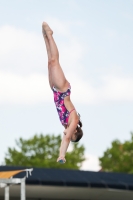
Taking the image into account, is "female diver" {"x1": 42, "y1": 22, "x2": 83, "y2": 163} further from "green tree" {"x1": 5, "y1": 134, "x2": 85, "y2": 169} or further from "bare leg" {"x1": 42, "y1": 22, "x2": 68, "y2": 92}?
"green tree" {"x1": 5, "y1": 134, "x2": 85, "y2": 169}

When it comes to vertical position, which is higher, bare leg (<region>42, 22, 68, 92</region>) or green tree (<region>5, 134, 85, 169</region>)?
green tree (<region>5, 134, 85, 169</region>)

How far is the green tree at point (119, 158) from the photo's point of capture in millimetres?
68062

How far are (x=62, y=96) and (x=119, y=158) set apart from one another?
5302 cm

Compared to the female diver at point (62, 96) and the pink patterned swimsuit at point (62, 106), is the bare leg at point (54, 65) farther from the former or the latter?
the pink patterned swimsuit at point (62, 106)

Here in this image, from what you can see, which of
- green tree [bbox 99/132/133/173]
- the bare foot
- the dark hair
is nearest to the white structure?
the dark hair

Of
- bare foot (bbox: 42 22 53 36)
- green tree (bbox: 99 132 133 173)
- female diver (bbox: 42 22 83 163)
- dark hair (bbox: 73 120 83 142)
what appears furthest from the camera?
green tree (bbox: 99 132 133 173)

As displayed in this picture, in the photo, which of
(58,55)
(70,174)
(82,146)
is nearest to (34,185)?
(70,174)

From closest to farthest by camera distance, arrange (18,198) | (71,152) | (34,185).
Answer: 1. (34,185)
2. (18,198)
3. (71,152)

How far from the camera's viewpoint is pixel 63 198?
42.9 m

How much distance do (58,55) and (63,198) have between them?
27463mm

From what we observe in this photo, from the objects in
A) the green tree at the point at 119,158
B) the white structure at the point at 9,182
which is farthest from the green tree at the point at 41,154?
the white structure at the point at 9,182

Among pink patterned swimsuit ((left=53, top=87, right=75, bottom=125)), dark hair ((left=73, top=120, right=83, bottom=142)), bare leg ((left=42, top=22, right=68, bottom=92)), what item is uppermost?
bare leg ((left=42, top=22, right=68, bottom=92))

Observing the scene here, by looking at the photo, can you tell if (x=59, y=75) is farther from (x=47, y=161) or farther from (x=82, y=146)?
(x=82, y=146)

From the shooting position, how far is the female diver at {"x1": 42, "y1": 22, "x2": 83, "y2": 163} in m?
15.5
